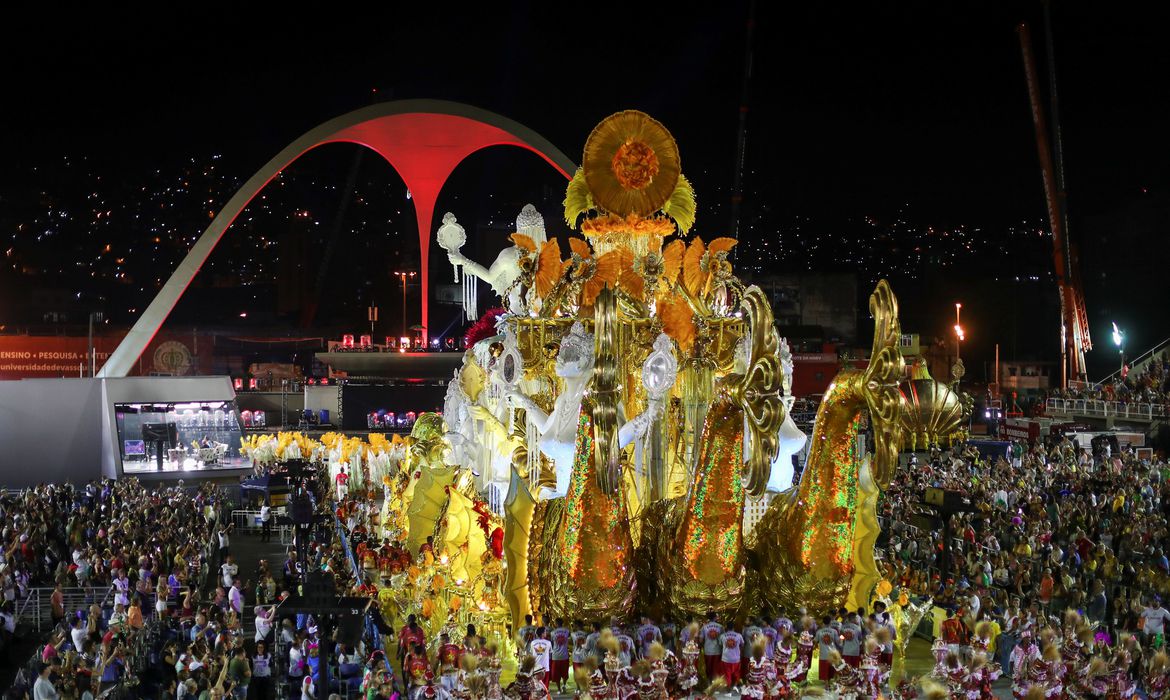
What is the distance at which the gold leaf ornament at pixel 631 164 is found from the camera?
1248 centimetres

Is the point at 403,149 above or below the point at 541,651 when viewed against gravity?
above

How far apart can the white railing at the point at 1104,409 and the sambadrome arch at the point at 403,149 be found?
49.7ft

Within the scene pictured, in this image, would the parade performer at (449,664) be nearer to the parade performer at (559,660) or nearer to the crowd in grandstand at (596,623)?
the crowd in grandstand at (596,623)

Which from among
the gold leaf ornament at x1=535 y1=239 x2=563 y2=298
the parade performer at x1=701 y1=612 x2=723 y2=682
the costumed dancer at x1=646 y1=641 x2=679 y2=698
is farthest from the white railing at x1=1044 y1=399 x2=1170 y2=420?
the costumed dancer at x1=646 y1=641 x2=679 y2=698

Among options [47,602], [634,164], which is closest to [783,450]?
[634,164]

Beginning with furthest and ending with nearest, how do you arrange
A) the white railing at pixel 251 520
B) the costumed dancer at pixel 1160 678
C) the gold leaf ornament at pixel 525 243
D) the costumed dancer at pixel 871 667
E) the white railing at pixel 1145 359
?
1. the white railing at pixel 1145 359
2. the white railing at pixel 251 520
3. the gold leaf ornament at pixel 525 243
4. the costumed dancer at pixel 871 667
5. the costumed dancer at pixel 1160 678

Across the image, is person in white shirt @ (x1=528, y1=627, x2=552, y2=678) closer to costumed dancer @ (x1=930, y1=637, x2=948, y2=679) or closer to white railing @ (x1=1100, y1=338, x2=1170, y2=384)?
costumed dancer @ (x1=930, y1=637, x2=948, y2=679)

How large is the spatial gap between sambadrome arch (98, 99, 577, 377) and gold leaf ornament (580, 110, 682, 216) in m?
15.2

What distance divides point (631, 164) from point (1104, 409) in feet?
68.4

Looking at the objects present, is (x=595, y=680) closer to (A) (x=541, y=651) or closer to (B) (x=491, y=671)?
(A) (x=541, y=651)

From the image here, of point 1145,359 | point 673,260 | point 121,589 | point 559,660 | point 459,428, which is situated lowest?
point 559,660

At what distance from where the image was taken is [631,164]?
12.5m

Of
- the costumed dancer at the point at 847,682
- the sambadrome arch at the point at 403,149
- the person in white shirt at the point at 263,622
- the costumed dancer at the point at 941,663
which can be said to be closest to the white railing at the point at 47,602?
the person in white shirt at the point at 263,622

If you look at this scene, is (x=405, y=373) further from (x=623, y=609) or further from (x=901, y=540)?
(x=623, y=609)
